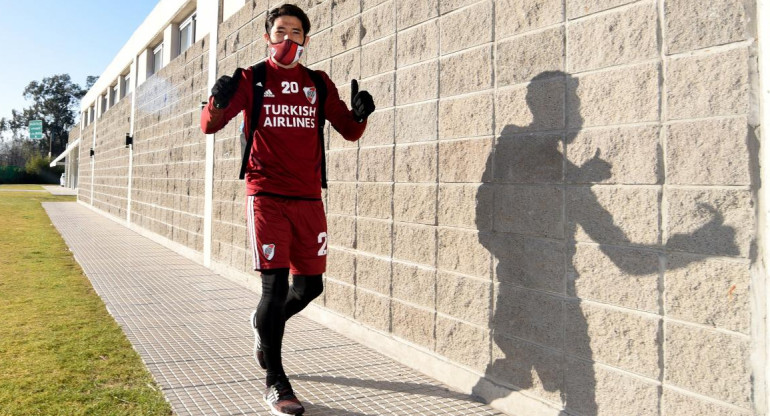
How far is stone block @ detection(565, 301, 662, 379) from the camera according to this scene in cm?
226

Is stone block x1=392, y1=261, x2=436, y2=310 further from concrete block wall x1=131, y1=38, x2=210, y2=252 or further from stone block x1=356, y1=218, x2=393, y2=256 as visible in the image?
concrete block wall x1=131, y1=38, x2=210, y2=252

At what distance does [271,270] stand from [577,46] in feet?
6.56

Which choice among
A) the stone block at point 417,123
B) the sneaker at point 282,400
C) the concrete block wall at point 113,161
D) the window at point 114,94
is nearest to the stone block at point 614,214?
the stone block at point 417,123

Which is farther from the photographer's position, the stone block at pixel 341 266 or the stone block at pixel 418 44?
the stone block at pixel 341 266

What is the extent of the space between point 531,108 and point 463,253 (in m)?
0.99

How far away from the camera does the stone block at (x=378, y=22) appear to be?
3986mm

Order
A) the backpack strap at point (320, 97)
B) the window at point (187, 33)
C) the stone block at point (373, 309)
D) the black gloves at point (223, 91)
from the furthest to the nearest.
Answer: the window at point (187, 33)
the stone block at point (373, 309)
the backpack strap at point (320, 97)
the black gloves at point (223, 91)

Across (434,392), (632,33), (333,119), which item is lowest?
(434,392)

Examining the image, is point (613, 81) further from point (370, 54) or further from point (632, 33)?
point (370, 54)

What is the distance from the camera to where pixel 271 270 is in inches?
115

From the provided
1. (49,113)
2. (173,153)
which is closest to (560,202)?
(173,153)

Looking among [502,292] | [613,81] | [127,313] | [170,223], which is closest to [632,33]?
[613,81]

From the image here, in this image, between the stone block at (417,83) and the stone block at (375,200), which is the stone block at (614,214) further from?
the stone block at (375,200)

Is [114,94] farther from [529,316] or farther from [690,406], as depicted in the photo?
[690,406]
